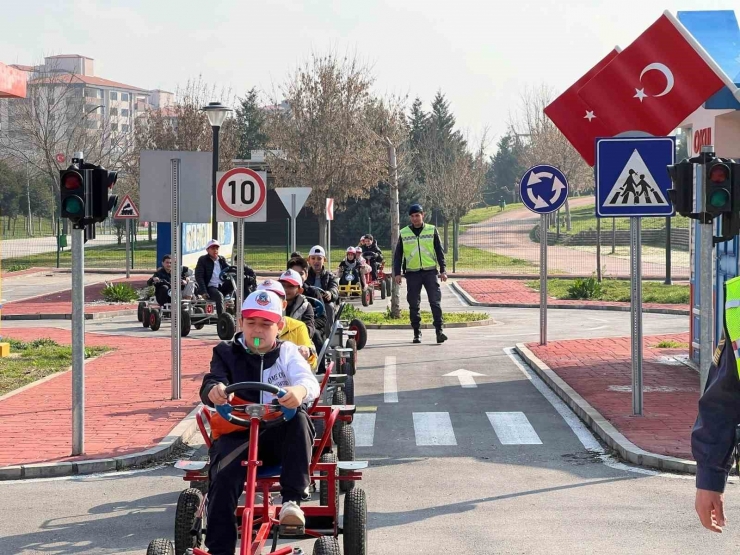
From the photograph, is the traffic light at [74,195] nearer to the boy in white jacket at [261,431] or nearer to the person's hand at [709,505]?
the boy in white jacket at [261,431]

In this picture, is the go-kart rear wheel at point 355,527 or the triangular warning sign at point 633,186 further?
the triangular warning sign at point 633,186

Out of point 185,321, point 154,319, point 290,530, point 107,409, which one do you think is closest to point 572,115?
point 185,321

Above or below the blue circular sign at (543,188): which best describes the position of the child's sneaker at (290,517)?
below

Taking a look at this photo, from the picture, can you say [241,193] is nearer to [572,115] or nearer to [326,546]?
[572,115]

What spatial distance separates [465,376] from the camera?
1556cm

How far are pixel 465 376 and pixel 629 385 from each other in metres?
2.42

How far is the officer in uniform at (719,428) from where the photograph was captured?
363 centimetres

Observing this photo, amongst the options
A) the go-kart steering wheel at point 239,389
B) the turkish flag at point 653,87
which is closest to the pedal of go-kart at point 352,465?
the go-kart steering wheel at point 239,389

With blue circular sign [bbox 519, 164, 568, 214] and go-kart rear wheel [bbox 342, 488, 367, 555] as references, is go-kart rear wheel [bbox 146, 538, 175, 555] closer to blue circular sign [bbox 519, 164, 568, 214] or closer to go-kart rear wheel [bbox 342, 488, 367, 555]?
go-kart rear wheel [bbox 342, 488, 367, 555]

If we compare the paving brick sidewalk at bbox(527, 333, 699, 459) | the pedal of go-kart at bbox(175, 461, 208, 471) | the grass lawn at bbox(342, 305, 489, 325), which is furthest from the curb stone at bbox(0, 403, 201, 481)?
the grass lawn at bbox(342, 305, 489, 325)

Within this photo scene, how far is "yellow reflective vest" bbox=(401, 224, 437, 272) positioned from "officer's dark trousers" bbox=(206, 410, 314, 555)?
12.9 meters

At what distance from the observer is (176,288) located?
1318 centimetres

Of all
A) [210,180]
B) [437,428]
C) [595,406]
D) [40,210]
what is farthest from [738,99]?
[40,210]

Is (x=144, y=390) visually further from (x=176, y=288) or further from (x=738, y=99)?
(x=738, y=99)
